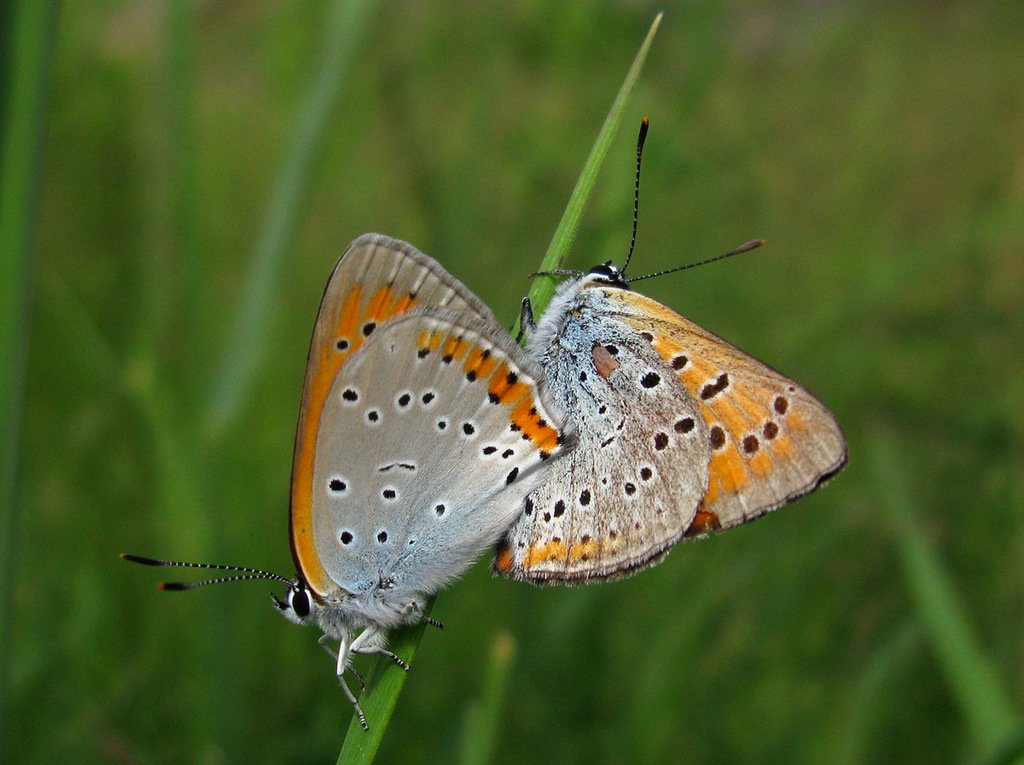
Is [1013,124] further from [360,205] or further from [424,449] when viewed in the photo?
[424,449]

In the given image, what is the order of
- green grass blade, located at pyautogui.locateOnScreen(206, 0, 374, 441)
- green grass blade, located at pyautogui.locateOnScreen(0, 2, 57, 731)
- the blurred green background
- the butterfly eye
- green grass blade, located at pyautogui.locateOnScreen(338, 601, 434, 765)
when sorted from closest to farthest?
green grass blade, located at pyautogui.locateOnScreen(0, 2, 57, 731) → green grass blade, located at pyautogui.locateOnScreen(338, 601, 434, 765) → the butterfly eye → the blurred green background → green grass blade, located at pyautogui.locateOnScreen(206, 0, 374, 441)

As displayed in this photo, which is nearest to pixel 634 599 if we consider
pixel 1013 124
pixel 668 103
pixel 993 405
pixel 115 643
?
pixel 993 405

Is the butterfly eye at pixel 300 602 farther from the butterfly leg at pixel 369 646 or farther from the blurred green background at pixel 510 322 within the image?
the blurred green background at pixel 510 322

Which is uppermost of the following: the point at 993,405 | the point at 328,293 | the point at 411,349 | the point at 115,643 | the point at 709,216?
the point at 328,293

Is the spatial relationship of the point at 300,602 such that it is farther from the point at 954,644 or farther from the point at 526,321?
the point at 954,644

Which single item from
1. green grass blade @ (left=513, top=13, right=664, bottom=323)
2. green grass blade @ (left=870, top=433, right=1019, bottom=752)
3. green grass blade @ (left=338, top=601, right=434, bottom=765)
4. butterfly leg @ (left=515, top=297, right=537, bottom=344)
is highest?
green grass blade @ (left=513, top=13, right=664, bottom=323)

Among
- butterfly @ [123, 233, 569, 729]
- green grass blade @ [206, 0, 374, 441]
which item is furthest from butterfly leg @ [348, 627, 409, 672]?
green grass blade @ [206, 0, 374, 441]

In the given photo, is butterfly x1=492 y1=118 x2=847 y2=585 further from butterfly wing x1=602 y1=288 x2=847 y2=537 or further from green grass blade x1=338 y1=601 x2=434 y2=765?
green grass blade x1=338 y1=601 x2=434 y2=765
